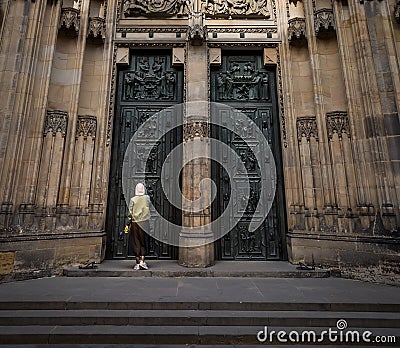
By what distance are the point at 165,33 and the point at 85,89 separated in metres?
2.88

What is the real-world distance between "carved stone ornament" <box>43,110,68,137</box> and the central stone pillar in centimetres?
291

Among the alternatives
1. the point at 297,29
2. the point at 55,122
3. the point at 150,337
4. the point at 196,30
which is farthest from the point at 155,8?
the point at 150,337

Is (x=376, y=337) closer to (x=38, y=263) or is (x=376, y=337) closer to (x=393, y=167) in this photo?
(x=393, y=167)

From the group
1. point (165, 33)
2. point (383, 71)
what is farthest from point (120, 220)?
point (383, 71)

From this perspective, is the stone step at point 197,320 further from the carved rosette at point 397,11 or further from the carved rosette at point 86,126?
the carved rosette at point 397,11

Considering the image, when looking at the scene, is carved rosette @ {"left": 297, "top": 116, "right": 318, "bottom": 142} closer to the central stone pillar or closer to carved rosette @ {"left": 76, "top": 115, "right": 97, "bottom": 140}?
the central stone pillar

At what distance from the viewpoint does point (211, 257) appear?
6352 mm

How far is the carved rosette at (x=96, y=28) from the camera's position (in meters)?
7.32

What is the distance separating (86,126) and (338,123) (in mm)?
6192

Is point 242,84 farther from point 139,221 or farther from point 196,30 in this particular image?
point 139,221

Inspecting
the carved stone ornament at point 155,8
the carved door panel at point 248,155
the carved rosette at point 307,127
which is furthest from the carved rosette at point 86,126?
the carved rosette at point 307,127

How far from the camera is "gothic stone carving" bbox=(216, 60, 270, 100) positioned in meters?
7.82

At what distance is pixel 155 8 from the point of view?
8.13 m

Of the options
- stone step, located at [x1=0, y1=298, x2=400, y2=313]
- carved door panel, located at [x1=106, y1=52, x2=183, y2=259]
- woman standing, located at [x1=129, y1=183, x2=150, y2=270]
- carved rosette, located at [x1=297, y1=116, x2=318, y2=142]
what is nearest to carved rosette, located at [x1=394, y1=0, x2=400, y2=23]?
carved rosette, located at [x1=297, y1=116, x2=318, y2=142]
